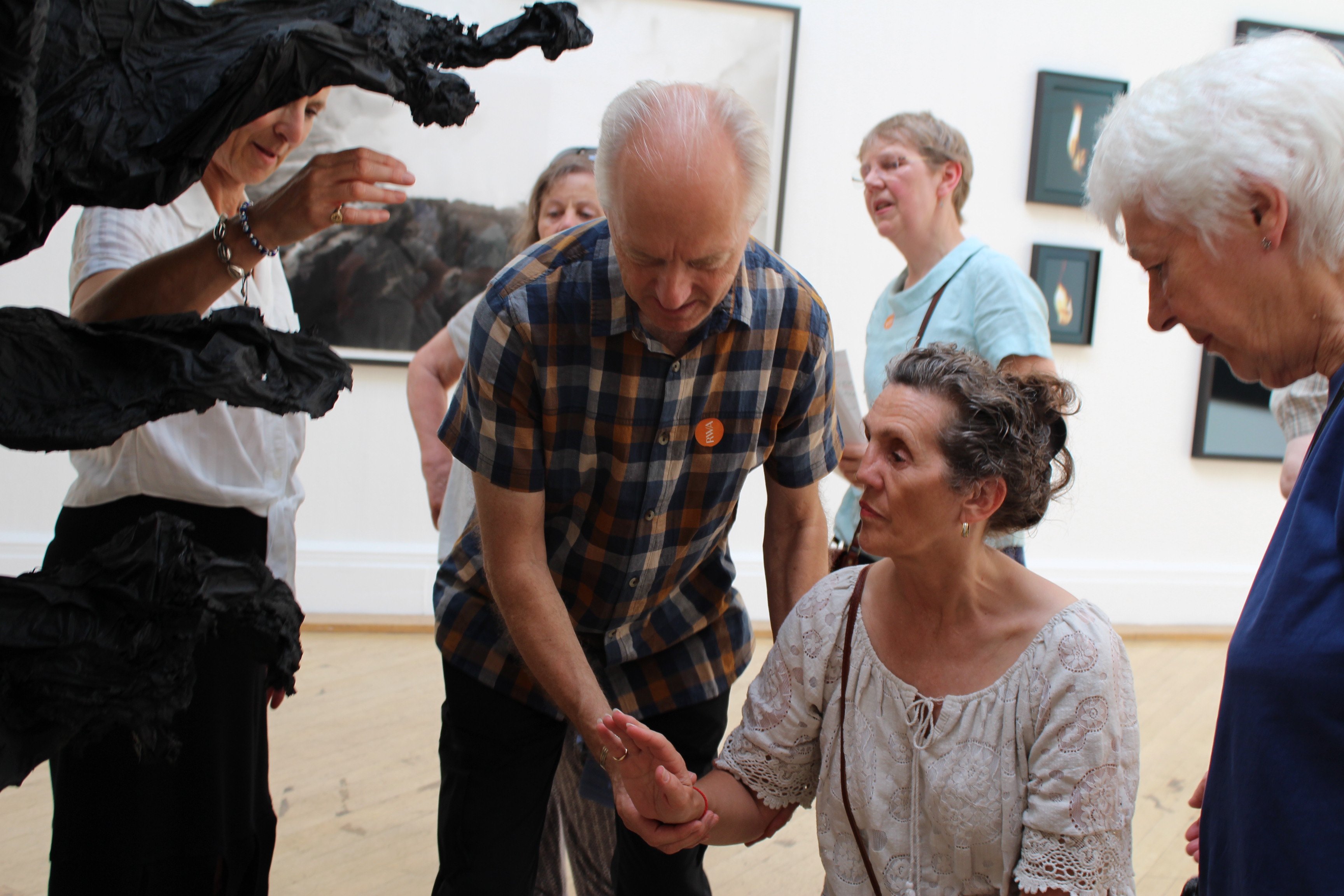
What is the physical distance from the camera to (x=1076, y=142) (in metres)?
5.30

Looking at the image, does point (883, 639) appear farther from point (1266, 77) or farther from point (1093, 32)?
point (1093, 32)

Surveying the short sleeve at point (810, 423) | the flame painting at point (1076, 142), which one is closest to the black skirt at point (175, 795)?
the short sleeve at point (810, 423)

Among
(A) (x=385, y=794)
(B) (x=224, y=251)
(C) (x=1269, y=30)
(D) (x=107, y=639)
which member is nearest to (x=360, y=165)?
(B) (x=224, y=251)

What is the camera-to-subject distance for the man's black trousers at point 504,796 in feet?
5.73

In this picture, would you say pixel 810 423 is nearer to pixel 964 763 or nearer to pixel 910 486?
pixel 910 486

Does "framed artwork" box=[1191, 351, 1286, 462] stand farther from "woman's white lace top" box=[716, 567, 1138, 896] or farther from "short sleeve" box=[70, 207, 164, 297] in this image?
"short sleeve" box=[70, 207, 164, 297]

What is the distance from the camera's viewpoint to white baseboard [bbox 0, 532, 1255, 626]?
4.90m

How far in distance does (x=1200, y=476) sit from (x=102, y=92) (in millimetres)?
5864

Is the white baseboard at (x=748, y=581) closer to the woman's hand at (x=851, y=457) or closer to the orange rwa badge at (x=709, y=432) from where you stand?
the woman's hand at (x=851, y=457)

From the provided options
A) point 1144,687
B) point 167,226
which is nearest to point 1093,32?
point 1144,687

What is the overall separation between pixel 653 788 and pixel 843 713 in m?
0.33

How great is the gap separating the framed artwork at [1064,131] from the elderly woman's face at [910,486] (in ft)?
13.7

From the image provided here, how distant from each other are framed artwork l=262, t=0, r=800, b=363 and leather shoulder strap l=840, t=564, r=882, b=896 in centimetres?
351

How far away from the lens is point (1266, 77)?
3.42 ft
